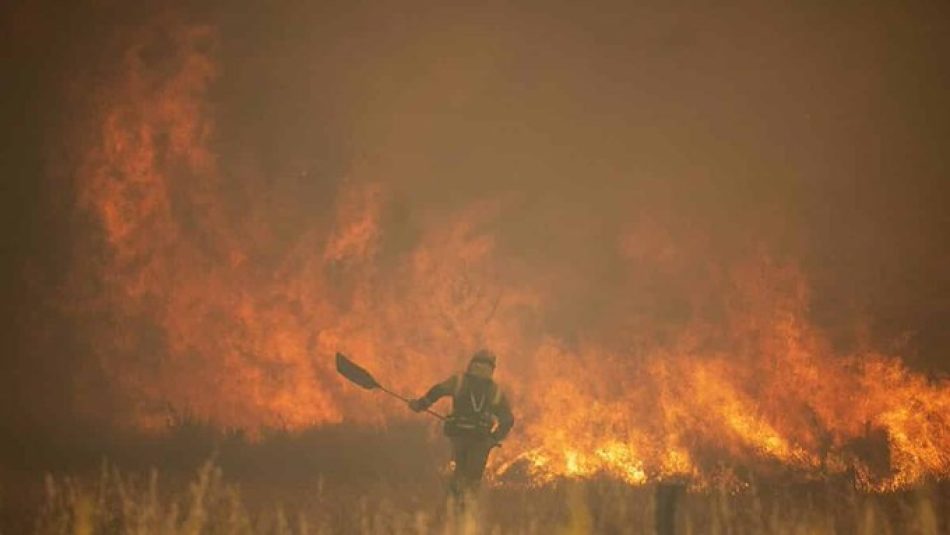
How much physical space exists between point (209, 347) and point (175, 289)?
5.14 ft

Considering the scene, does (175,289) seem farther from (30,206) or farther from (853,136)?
(853,136)

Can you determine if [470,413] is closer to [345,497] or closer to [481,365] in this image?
[481,365]

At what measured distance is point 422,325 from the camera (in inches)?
742

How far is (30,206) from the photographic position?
20.4 metres

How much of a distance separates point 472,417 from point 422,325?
25.4ft

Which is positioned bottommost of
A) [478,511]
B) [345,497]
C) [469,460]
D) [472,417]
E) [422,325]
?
[478,511]

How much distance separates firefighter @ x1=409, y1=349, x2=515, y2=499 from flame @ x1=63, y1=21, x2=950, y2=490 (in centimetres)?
450

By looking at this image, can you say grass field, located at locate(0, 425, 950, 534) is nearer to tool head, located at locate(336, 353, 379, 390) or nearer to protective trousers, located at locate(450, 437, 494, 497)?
protective trousers, located at locate(450, 437, 494, 497)

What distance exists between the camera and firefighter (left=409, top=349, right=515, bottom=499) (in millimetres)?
11195

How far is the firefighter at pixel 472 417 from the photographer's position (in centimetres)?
1120

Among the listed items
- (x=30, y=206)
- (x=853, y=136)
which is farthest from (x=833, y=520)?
(x=30, y=206)

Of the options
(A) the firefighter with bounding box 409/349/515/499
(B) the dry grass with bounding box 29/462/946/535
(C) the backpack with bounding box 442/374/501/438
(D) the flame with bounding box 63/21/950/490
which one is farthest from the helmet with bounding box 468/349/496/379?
(D) the flame with bounding box 63/21/950/490

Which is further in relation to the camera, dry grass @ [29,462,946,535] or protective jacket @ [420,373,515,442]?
protective jacket @ [420,373,515,442]

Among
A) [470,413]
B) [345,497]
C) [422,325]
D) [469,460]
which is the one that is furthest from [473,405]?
[422,325]
